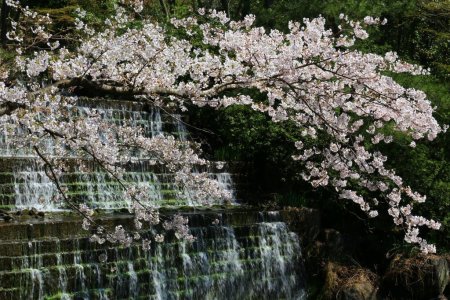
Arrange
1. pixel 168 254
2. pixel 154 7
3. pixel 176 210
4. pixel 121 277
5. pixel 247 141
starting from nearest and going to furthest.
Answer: pixel 121 277
pixel 168 254
pixel 176 210
pixel 247 141
pixel 154 7

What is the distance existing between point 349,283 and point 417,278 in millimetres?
1018

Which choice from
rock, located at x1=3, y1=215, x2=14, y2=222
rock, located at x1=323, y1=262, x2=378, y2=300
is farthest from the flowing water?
rock, located at x1=323, y1=262, x2=378, y2=300

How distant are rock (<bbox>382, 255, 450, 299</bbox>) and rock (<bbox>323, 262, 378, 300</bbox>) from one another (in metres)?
0.26

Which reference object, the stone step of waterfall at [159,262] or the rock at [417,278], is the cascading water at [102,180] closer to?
the stone step of waterfall at [159,262]

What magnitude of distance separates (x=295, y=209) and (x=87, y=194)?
327 cm

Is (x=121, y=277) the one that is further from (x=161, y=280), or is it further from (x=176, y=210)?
(x=176, y=210)

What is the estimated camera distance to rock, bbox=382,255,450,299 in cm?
900

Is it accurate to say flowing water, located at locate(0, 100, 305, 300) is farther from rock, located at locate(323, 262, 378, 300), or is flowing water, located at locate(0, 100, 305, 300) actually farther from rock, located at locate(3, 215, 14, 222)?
rock, located at locate(323, 262, 378, 300)

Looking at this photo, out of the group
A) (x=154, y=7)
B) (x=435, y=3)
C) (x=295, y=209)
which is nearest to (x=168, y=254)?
(x=295, y=209)

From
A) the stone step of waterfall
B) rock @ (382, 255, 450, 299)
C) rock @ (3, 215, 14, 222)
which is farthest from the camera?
rock @ (382, 255, 450, 299)

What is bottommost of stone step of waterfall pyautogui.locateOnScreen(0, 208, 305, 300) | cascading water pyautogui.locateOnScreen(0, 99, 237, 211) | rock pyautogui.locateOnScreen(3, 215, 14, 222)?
stone step of waterfall pyautogui.locateOnScreen(0, 208, 305, 300)

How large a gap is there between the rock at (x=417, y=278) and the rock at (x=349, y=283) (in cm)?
26

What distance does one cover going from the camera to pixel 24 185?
8445 mm

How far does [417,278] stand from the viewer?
902cm
